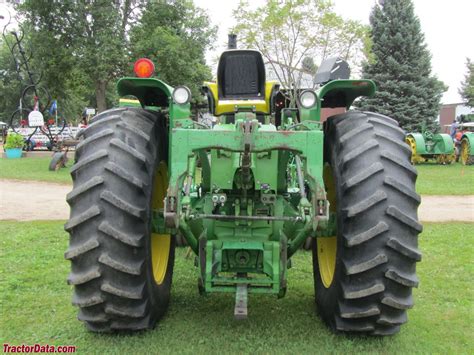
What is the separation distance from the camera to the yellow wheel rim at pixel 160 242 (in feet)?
15.2

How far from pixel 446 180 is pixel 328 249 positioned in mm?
13105

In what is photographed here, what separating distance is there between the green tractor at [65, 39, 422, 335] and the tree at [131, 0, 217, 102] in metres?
17.0

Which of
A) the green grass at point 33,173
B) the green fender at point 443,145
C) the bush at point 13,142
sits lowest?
the green grass at point 33,173

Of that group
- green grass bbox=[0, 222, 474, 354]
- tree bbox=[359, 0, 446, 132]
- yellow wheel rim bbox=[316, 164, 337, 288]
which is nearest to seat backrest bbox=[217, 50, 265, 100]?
yellow wheel rim bbox=[316, 164, 337, 288]

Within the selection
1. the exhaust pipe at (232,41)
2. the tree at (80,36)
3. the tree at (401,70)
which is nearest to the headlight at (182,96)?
the exhaust pipe at (232,41)

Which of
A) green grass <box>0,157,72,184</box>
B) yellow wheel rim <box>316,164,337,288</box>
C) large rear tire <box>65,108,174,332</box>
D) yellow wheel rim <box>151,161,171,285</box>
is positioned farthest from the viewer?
green grass <box>0,157,72,184</box>

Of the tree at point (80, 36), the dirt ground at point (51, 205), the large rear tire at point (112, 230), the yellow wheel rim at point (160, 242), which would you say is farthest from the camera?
the tree at point (80, 36)

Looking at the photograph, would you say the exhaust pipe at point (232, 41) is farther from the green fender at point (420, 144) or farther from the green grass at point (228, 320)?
the green fender at point (420, 144)

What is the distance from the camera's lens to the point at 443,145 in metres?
21.8

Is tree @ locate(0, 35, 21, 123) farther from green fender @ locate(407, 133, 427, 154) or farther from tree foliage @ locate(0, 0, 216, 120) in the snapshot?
green fender @ locate(407, 133, 427, 154)

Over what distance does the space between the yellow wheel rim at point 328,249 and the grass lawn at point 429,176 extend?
9.36 m

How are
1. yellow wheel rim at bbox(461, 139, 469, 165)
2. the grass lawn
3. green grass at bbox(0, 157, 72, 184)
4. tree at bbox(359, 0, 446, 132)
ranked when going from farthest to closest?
tree at bbox(359, 0, 446, 132) < yellow wheel rim at bbox(461, 139, 469, 165) < green grass at bbox(0, 157, 72, 184) < the grass lawn

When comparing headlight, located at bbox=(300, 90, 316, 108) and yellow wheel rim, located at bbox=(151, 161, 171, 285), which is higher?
headlight, located at bbox=(300, 90, 316, 108)

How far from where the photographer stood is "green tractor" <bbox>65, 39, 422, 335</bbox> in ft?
11.4
